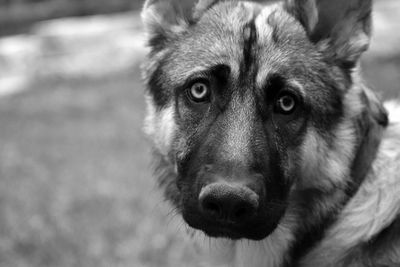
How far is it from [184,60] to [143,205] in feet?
11.0

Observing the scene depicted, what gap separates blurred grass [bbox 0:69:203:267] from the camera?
5848 mm

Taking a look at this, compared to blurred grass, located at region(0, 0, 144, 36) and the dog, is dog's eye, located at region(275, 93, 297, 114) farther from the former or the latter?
blurred grass, located at region(0, 0, 144, 36)

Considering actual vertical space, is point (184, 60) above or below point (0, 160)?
above

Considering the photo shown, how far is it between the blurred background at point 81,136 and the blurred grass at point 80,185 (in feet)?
0.05

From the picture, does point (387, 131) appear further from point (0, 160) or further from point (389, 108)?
point (0, 160)

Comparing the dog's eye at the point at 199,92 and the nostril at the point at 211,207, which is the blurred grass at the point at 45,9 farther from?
the nostril at the point at 211,207

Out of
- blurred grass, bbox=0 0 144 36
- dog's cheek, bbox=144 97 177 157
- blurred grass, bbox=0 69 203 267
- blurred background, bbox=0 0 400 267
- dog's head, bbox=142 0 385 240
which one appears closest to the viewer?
dog's head, bbox=142 0 385 240

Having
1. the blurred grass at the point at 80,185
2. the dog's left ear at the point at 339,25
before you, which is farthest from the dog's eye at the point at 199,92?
the blurred grass at the point at 80,185

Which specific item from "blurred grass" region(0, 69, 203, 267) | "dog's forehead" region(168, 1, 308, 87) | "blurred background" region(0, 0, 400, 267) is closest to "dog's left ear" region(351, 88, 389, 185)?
"dog's forehead" region(168, 1, 308, 87)

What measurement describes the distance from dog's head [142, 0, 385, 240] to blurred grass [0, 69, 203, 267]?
1812mm

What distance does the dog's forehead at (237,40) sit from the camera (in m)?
3.76

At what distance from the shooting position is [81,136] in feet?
32.3

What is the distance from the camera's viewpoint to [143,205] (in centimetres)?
701

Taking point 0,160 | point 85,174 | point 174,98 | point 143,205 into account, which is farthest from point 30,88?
point 174,98
